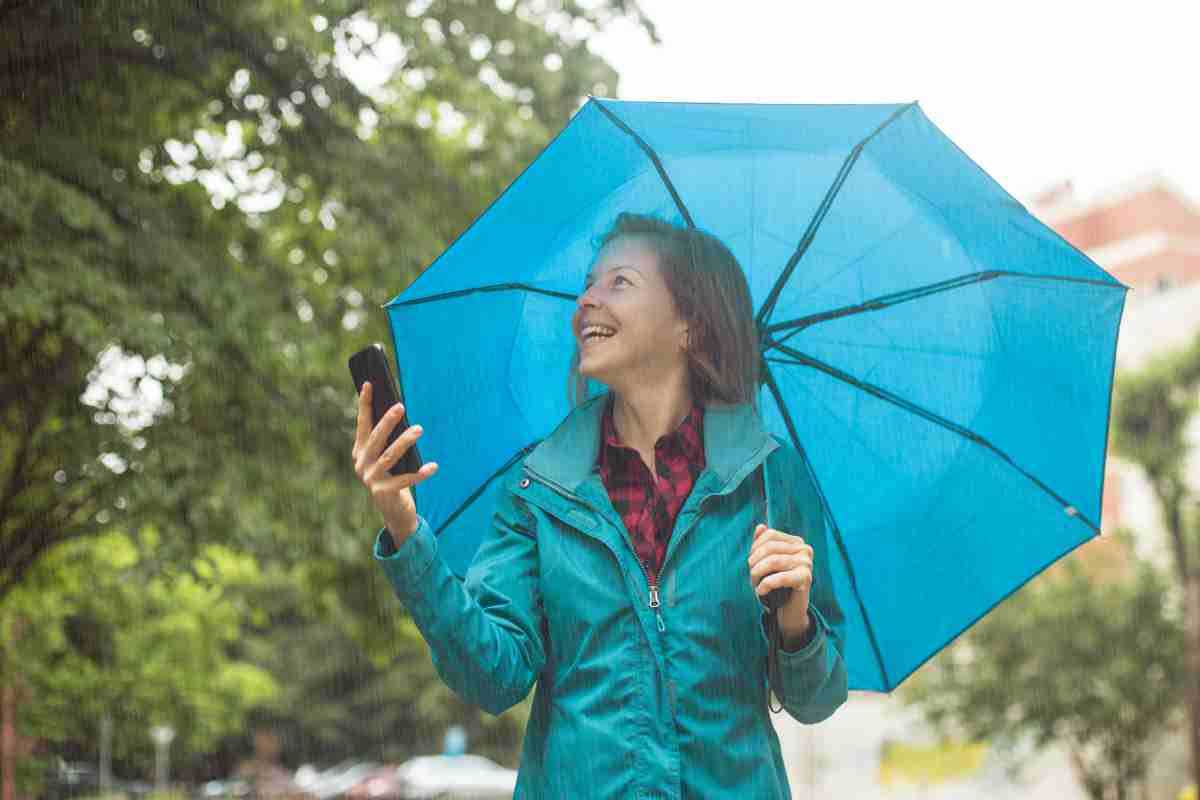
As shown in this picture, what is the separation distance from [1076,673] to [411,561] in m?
27.4

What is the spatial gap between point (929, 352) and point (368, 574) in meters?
8.30

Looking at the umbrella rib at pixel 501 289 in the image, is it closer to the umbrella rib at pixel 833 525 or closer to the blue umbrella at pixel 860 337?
the blue umbrella at pixel 860 337

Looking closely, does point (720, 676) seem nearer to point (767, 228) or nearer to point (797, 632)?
point (797, 632)

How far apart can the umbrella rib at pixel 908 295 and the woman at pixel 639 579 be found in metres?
0.72

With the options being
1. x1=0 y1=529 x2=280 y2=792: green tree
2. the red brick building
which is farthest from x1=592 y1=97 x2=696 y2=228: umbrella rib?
the red brick building

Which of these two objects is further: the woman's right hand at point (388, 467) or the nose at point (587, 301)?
the nose at point (587, 301)

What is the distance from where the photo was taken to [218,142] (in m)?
10.7

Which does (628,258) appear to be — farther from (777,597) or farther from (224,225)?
(224,225)

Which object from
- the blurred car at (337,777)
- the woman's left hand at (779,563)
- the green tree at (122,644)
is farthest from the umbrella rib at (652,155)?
the blurred car at (337,777)

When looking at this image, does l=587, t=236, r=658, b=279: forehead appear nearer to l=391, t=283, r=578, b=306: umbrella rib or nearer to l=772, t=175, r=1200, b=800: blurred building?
l=391, t=283, r=578, b=306: umbrella rib

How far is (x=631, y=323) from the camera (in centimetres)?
283

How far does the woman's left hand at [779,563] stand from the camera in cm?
241

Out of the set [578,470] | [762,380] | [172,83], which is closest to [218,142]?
[172,83]

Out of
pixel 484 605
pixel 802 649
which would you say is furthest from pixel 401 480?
pixel 802 649
